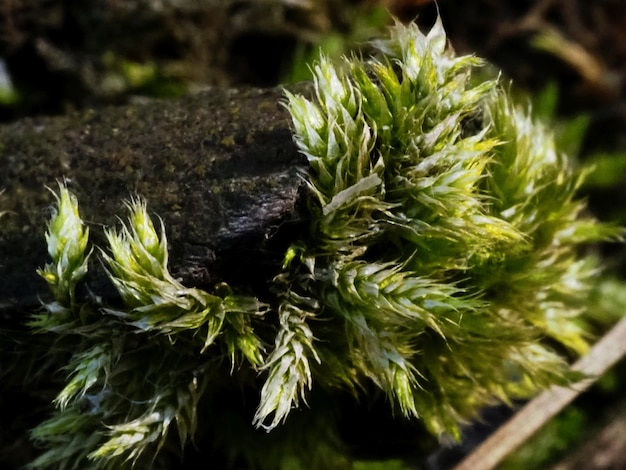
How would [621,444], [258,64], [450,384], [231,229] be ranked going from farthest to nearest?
1. [258,64]
2. [621,444]
3. [450,384]
4. [231,229]

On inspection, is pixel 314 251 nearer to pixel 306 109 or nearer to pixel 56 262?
pixel 306 109

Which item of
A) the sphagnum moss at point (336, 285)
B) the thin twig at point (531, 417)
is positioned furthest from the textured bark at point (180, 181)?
the thin twig at point (531, 417)

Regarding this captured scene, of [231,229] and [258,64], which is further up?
[258,64]

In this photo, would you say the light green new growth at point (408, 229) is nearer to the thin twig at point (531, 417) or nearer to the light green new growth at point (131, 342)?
the light green new growth at point (131, 342)

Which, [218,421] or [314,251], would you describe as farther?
[218,421]

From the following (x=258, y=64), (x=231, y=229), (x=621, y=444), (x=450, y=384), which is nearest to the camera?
(x=231, y=229)

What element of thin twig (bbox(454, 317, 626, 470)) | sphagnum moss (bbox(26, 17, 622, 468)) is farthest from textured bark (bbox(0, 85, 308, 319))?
thin twig (bbox(454, 317, 626, 470))

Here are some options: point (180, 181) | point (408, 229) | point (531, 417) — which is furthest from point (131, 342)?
point (531, 417)

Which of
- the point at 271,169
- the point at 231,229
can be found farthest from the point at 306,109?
the point at 231,229
